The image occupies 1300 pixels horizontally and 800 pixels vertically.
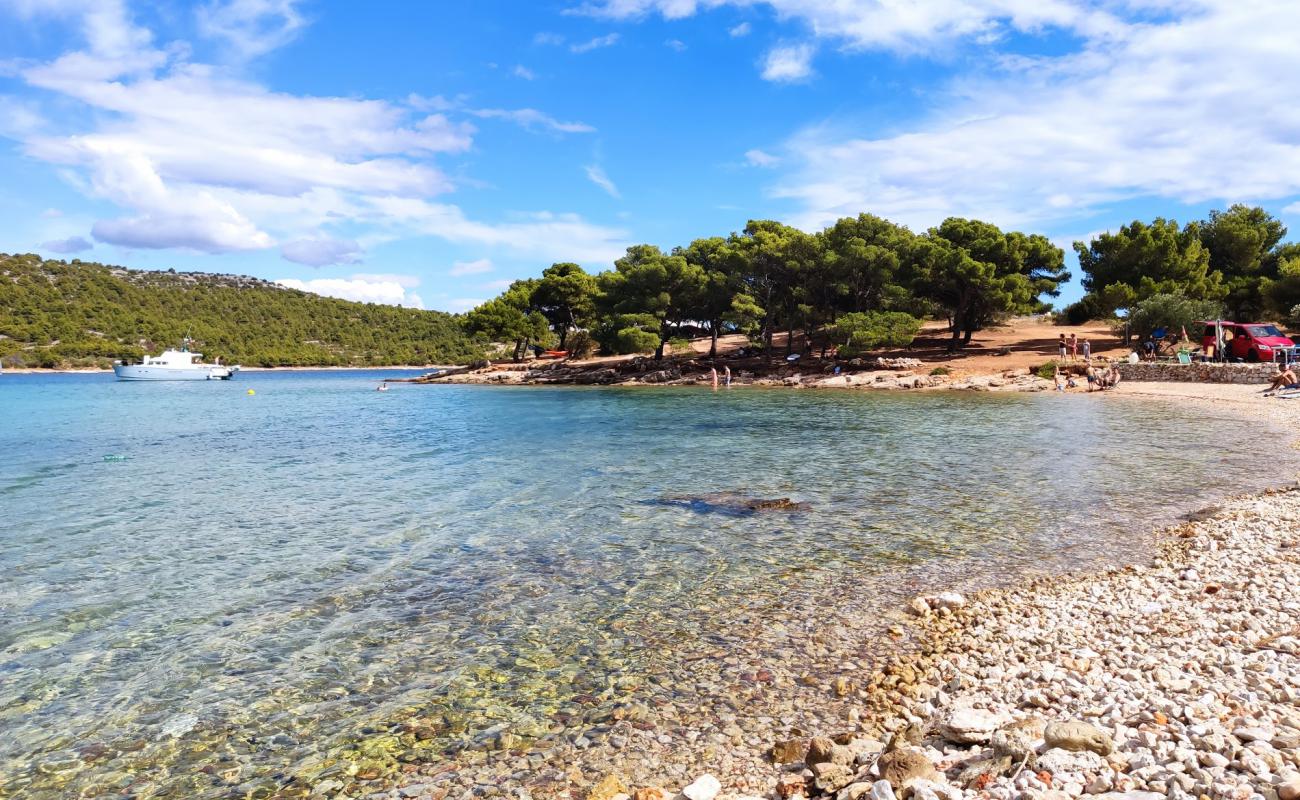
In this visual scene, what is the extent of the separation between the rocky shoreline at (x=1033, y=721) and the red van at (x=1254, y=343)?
41.9m

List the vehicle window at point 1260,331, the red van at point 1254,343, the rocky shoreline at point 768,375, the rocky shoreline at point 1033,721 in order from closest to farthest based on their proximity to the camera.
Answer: the rocky shoreline at point 1033,721
the red van at point 1254,343
the vehicle window at point 1260,331
the rocky shoreline at point 768,375

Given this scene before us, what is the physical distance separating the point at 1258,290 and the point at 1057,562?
64.6 meters

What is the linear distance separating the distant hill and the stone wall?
99005 mm

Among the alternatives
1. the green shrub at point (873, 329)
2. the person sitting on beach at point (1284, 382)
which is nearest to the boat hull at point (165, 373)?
the green shrub at point (873, 329)

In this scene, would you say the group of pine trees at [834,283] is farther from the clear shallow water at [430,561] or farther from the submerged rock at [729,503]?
the submerged rock at [729,503]

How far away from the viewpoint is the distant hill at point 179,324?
455 feet

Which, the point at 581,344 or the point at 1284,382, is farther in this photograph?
the point at 581,344

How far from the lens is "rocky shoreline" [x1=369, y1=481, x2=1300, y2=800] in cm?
438

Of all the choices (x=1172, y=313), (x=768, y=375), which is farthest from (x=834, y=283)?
(x=1172, y=313)

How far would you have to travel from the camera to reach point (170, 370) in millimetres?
96812

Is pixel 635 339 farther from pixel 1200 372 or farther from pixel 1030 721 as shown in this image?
pixel 1030 721

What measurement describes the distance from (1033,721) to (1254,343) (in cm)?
4908

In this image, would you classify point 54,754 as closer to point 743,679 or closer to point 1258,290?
point 743,679

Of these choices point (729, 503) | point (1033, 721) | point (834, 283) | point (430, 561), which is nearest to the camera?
point (1033, 721)
